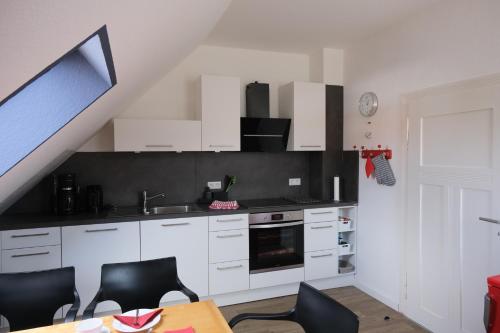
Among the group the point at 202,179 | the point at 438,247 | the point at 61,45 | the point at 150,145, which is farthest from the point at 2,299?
the point at 438,247

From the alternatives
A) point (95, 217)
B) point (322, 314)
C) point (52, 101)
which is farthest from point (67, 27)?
point (95, 217)

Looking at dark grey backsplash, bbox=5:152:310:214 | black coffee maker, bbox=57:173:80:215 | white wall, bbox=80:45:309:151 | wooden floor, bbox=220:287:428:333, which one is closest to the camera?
wooden floor, bbox=220:287:428:333

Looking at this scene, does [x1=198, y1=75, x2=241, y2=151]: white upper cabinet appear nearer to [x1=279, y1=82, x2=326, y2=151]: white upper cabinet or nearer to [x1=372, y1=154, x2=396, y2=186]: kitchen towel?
[x1=279, y1=82, x2=326, y2=151]: white upper cabinet

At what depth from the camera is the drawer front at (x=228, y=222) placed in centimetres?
321

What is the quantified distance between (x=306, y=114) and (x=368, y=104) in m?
0.66

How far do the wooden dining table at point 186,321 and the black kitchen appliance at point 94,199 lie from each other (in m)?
1.88

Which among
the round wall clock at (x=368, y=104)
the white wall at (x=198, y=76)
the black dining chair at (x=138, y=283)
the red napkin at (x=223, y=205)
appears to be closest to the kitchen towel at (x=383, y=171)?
the round wall clock at (x=368, y=104)

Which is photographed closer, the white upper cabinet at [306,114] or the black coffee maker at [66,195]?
the black coffee maker at [66,195]

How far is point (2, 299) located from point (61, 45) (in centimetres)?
155

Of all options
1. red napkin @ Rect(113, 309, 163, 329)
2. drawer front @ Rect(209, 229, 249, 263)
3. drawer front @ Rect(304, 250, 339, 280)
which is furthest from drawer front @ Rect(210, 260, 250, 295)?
red napkin @ Rect(113, 309, 163, 329)

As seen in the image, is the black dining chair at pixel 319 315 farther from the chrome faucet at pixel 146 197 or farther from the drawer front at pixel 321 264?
the chrome faucet at pixel 146 197

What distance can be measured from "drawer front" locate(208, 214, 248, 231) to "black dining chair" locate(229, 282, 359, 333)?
155cm

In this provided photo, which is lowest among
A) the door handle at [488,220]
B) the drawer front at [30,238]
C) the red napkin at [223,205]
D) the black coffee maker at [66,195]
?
the drawer front at [30,238]

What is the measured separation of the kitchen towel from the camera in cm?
320
